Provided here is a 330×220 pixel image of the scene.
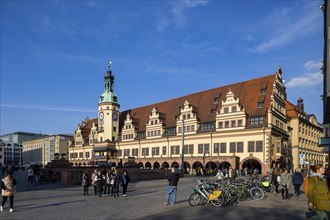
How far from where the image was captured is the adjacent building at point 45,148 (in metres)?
138

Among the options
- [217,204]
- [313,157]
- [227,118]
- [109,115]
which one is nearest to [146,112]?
[109,115]

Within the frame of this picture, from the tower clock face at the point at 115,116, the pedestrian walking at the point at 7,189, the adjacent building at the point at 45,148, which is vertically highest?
the tower clock face at the point at 115,116

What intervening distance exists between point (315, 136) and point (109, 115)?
151ft

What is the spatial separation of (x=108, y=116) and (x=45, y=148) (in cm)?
8053

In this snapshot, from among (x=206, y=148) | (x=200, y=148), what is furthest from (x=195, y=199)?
(x=200, y=148)

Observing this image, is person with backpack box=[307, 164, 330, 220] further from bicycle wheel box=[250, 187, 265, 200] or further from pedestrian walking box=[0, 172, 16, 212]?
pedestrian walking box=[0, 172, 16, 212]

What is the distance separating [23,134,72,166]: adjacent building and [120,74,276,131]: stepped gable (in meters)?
64.4

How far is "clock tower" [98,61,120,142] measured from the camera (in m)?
78.1

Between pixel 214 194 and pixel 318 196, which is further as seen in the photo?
pixel 214 194

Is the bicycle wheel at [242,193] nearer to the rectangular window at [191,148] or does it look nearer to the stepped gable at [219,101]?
the stepped gable at [219,101]

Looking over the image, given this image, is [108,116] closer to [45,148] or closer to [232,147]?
[232,147]

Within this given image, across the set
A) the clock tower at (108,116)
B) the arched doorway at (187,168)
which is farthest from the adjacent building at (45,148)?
the arched doorway at (187,168)

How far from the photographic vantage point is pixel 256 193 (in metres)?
17.6

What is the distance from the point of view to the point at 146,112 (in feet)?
247
